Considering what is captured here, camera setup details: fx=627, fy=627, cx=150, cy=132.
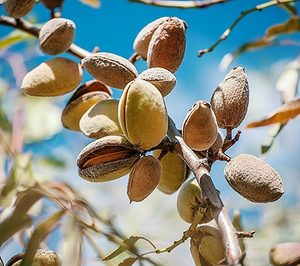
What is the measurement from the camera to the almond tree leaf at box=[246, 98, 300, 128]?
0.84m

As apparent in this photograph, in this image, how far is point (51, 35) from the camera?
1032 millimetres

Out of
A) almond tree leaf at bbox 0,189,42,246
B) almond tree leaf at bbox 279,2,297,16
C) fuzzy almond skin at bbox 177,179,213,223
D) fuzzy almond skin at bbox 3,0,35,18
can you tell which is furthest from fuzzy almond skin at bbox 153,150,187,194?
almond tree leaf at bbox 279,2,297,16

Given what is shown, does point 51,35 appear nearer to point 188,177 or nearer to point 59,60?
point 59,60

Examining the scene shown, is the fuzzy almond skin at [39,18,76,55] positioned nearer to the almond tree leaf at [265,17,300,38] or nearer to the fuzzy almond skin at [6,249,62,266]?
the fuzzy almond skin at [6,249,62,266]

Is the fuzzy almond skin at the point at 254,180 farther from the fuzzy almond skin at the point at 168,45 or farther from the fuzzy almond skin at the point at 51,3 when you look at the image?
the fuzzy almond skin at the point at 51,3

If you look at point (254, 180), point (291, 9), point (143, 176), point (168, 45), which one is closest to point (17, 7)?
point (168, 45)

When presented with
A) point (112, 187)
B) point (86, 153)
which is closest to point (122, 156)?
point (86, 153)

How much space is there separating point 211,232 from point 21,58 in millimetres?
1380

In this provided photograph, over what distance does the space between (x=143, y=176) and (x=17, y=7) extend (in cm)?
43

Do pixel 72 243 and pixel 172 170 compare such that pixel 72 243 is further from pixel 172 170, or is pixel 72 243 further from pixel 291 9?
pixel 291 9

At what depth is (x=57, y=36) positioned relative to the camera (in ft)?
3.40

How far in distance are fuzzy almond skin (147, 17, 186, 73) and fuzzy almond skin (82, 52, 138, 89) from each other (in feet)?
0.12

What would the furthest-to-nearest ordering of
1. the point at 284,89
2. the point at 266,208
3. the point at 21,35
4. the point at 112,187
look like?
1. the point at 112,187
2. the point at 266,208
3. the point at 21,35
4. the point at 284,89

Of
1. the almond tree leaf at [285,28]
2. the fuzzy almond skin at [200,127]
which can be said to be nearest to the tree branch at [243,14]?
the almond tree leaf at [285,28]
